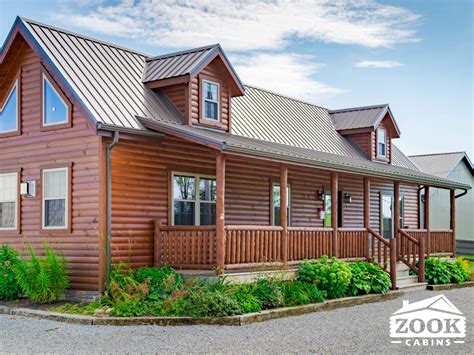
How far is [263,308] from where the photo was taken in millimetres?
13812

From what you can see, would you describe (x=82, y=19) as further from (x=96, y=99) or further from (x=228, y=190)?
(x=228, y=190)

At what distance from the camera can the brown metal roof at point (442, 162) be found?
43.4 m

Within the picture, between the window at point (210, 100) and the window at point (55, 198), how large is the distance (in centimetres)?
420

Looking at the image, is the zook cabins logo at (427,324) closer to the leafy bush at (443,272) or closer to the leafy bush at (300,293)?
the leafy bush at (300,293)

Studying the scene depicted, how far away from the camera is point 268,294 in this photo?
14.1 meters

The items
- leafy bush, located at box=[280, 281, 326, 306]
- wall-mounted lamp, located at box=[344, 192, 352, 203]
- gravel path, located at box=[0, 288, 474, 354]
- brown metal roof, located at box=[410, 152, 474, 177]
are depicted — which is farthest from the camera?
brown metal roof, located at box=[410, 152, 474, 177]

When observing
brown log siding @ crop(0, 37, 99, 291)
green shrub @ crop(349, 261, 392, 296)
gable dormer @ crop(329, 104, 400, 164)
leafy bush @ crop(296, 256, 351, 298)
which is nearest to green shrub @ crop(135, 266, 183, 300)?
brown log siding @ crop(0, 37, 99, 291)

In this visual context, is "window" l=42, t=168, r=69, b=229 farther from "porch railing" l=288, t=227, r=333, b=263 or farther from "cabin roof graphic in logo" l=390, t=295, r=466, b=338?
"cabin roof graphic in logo" l=390, t=295, r=466, b=338

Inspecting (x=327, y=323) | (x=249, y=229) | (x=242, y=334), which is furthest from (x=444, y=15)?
(x=242, y=334)

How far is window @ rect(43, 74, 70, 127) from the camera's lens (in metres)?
15.8

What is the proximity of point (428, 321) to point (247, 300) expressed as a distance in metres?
3.57

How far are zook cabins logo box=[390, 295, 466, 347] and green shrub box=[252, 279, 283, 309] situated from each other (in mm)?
2325

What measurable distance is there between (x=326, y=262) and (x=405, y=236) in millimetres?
5099

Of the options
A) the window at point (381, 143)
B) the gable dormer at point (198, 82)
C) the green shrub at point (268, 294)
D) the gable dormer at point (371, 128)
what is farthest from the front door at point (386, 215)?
the green shrub at point (268, 294)
